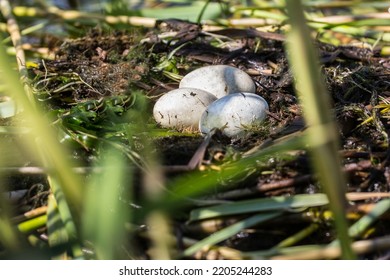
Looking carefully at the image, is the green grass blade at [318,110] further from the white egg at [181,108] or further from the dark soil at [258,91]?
the white egg at [181,108]

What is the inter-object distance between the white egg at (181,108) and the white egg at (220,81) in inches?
3.7

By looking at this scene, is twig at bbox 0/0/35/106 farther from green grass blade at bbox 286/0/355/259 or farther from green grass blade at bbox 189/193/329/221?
green grass blade at bbox 286/0/355/259

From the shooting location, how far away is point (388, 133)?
186 centimetres

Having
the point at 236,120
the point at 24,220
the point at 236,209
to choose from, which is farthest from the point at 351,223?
the point at 24,220

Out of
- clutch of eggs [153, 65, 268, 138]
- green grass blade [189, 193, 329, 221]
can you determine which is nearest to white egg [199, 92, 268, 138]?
clutch of eggs [153, 65, 268, 138]

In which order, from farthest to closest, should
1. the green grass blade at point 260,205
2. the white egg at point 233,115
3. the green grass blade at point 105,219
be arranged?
the white egg at point 233,115 → the green grass blade at point 260,205 → the green grass blade at point 105,219

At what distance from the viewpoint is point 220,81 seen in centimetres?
220

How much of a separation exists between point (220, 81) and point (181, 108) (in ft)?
0.67

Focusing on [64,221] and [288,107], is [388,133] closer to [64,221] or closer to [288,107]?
[288,107]

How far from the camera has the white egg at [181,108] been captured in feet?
6.77

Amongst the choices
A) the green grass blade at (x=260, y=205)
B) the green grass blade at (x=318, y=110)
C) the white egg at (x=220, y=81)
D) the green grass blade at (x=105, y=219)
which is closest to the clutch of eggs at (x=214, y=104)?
the white egg at (x=220, y=81)

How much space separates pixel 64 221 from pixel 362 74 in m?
1.21

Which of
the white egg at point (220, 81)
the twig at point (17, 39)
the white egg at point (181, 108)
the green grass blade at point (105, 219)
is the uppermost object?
the twig at point (17, 39)
